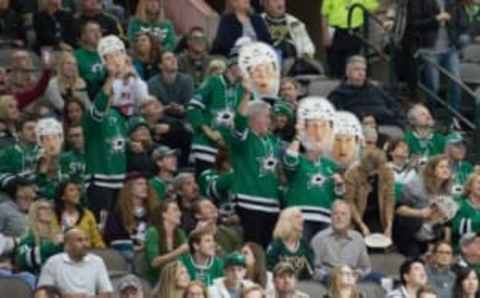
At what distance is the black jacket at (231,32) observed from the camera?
21.3m

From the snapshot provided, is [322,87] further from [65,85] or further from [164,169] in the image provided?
[164,169]

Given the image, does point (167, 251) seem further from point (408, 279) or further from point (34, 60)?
point (34, 60)

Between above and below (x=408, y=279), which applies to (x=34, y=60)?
above

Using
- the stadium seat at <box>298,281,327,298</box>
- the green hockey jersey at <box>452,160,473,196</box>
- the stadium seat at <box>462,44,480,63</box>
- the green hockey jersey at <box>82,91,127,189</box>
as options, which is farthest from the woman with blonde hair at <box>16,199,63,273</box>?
the stadium seat at <box>462,44,480,63</box>

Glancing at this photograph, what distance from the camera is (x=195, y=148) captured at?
19.8 metres

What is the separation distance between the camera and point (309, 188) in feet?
62.0

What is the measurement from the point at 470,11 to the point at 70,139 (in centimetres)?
541

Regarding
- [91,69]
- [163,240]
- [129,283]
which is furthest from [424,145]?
[129,283]

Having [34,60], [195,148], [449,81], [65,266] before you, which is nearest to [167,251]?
[65,266]

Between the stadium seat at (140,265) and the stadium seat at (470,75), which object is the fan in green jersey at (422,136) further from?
the stadium seat at (140,265)

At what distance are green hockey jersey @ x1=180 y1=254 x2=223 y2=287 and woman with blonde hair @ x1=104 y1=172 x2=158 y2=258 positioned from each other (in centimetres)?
69

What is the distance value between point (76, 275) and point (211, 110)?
292 cm

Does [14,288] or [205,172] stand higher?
[205,172]

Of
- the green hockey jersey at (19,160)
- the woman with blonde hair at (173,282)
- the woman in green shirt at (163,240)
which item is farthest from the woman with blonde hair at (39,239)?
the green hockey jersey at (19,160)
